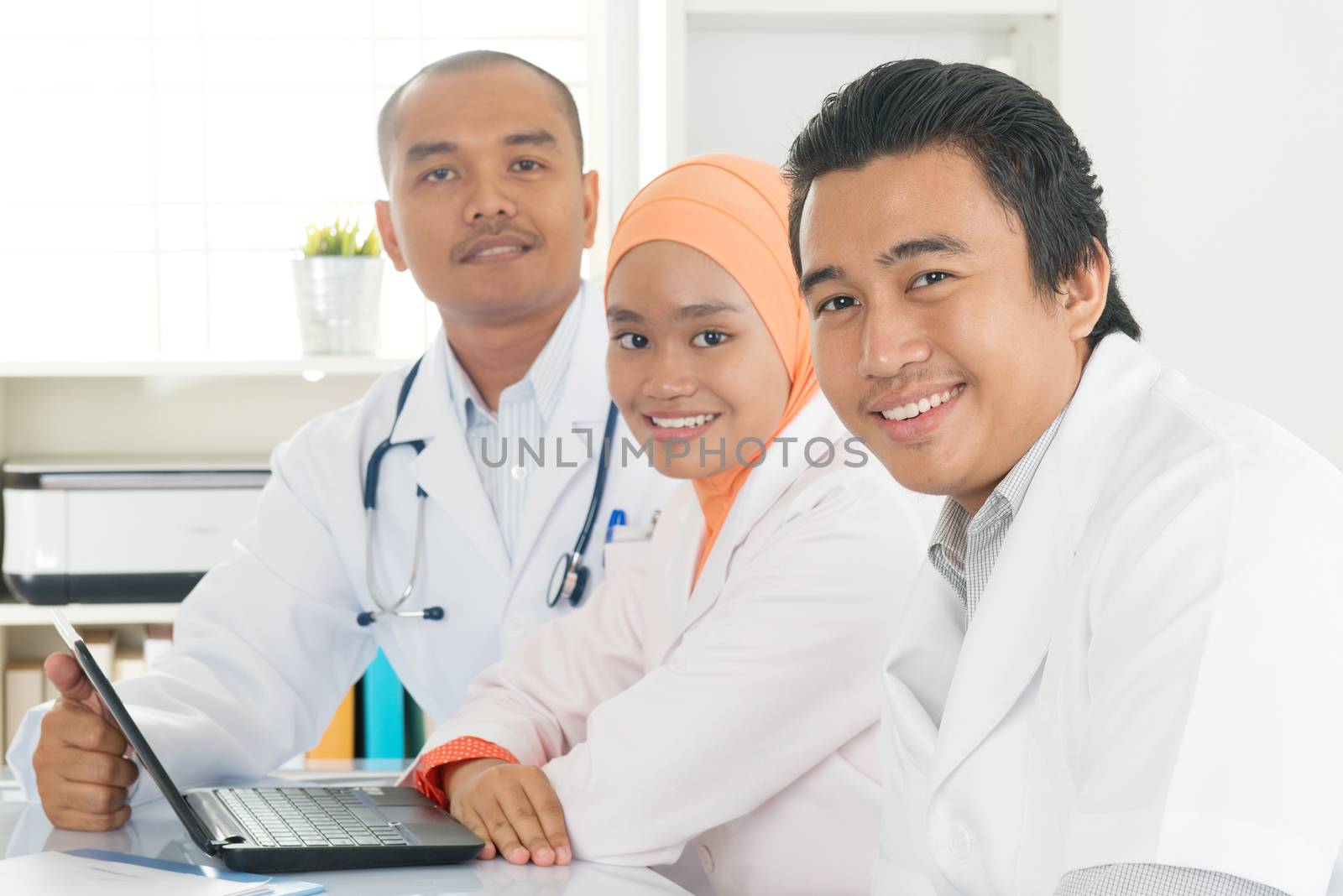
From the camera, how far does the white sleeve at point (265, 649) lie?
1.47 m

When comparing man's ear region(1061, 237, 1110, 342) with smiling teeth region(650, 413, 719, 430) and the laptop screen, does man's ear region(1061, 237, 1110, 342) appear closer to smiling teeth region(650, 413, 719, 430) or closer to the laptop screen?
smiling teeth region(650, 413, 719, 430)

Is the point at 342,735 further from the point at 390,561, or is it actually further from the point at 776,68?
the point at 776,68

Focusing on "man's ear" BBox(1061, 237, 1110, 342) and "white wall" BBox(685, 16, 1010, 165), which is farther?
"white wall" BBox(685, 16, 1010, 165)

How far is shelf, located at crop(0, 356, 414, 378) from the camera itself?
2.60 meters

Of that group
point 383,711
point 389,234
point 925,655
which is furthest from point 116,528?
point 925,655

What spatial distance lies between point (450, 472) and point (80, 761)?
0.60 m

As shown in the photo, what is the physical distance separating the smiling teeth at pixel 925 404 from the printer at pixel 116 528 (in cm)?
182

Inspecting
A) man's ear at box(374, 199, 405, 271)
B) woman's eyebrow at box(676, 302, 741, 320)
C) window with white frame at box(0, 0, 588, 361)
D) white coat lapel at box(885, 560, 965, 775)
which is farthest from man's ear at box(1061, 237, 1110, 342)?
window with white frame at box(0, 0, 588, 361)

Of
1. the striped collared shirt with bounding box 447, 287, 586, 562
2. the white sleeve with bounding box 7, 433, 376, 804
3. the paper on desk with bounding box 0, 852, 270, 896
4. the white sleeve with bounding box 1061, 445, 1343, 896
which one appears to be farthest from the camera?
the striped collared shirt with bounding box 447, 287, 586, 562

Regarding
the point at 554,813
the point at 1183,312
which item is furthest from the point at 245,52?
the point at 554,813

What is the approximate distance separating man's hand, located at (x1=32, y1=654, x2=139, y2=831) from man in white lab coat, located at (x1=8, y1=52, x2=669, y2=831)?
0.88 feet

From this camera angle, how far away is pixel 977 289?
869mm

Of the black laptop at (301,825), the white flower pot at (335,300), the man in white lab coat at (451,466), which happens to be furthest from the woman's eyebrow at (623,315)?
the white flower pot at (335,300)

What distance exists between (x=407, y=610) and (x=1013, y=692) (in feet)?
3.47
